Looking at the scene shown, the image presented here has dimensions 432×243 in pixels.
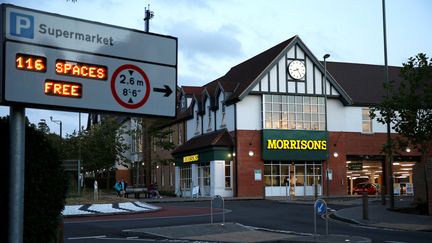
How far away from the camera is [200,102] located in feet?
171

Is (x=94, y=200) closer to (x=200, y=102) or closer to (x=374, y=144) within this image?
(x=200, y=102)

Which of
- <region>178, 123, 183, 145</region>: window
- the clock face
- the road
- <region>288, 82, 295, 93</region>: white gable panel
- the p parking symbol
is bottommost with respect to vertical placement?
the road

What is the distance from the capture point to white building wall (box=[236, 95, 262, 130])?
150ft

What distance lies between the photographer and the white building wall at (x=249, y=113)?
A: 45594 mm

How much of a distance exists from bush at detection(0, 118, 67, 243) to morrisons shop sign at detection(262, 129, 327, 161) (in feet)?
127

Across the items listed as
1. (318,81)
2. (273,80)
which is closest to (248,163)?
(273,80)

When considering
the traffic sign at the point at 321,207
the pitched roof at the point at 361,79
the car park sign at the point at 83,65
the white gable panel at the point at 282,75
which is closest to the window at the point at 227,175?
the white gable panel at the point at 282,75

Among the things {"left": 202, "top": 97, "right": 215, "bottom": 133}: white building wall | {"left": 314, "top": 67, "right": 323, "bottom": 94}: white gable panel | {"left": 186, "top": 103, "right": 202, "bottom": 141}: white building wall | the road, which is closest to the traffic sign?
the road

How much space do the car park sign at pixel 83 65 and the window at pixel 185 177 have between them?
44202 millimetres

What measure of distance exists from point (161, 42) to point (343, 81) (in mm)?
46066

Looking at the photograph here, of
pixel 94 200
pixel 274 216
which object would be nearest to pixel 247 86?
pixel 94 200

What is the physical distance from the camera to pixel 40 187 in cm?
709

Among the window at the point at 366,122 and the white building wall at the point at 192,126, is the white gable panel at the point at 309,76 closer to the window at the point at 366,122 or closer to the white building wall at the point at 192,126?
the window at the point at 366,122

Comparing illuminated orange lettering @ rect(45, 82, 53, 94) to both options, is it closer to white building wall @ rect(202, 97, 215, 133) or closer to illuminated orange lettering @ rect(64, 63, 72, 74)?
illuminated orange lettering @ rect(64, 63, 72, 74)
